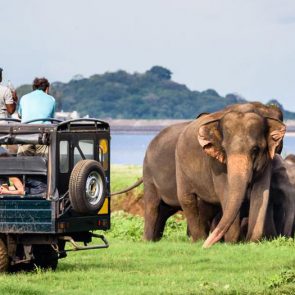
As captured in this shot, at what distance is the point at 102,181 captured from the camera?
17328 mm

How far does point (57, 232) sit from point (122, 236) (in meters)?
8.85

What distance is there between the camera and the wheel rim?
673 inches

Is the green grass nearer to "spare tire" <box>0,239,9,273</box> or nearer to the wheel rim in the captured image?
"spare tire" <box>0,239,9,273</box>

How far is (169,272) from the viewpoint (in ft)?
57.7

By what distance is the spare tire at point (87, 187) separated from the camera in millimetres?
16812

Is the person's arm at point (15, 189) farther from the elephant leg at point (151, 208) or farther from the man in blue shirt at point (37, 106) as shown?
the elephant leg at point (151, 208)

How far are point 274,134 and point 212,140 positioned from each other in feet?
3.68

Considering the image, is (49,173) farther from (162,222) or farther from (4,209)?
(162,222)

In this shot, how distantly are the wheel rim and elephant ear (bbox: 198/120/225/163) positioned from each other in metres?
6.06

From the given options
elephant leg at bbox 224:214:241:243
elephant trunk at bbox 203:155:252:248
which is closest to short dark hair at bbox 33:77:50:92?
elephant trunk at bbox 203:155:252:248

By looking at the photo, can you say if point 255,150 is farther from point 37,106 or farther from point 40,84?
point 37,106

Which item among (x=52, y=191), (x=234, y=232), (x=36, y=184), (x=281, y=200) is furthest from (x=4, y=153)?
(x=281, y=200)

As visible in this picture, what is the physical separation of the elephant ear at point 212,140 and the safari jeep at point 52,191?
5.53 m

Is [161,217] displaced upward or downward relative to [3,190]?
downward
